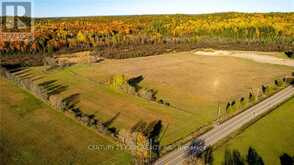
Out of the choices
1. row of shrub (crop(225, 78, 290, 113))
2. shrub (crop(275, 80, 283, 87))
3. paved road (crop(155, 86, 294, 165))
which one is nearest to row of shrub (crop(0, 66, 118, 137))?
paved road (crop(155, 86, 294, 165))

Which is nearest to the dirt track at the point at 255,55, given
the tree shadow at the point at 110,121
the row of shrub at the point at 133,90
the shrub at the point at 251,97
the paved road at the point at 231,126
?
the paved road at the point at 231,126

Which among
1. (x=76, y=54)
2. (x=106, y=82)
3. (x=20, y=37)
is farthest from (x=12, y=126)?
(x=20, y=37)

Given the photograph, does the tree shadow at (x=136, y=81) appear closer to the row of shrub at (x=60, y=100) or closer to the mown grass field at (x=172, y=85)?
the mown grass field at (x=172, y=85)

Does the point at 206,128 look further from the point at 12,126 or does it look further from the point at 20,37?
the point at 20,37

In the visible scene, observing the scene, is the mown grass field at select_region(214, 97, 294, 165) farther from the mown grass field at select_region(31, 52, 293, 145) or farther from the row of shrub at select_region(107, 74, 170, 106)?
the row of shrub at select_region(107, 74, 170, 106)

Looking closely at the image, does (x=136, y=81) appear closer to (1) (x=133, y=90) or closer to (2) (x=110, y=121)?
(1) (x=133, y=90)

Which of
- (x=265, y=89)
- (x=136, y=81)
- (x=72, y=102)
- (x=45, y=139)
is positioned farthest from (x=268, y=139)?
Result: (x=136, y=81)
